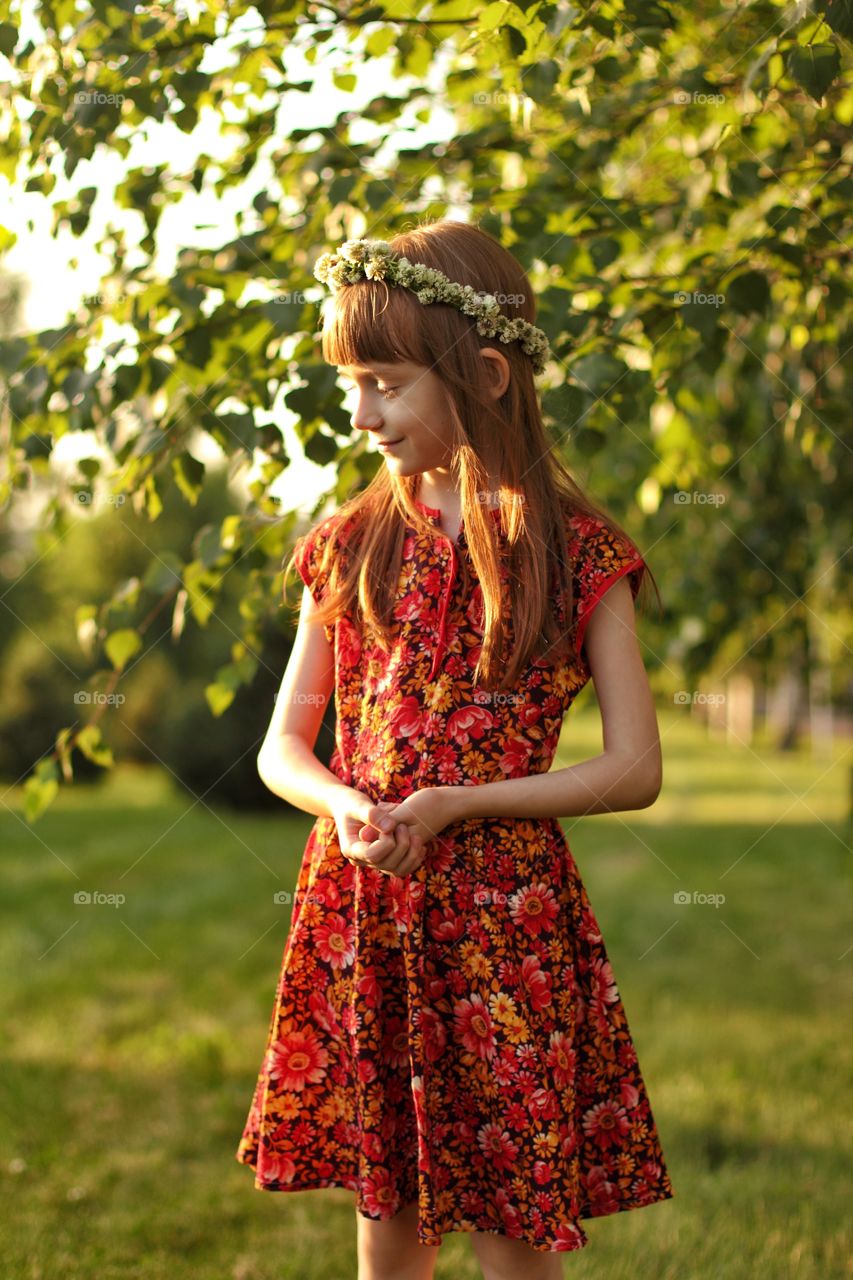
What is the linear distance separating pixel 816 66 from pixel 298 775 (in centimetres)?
125

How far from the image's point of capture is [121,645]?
8.22 ft

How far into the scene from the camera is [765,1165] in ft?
10.1

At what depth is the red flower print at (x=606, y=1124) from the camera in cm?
174

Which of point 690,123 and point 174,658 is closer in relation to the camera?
point 690,123

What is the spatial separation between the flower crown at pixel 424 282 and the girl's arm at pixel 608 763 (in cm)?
37

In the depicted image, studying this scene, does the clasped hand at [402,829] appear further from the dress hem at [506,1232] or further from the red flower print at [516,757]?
the dress hem at [506,1232]

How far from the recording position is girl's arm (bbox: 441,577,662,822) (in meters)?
1.65

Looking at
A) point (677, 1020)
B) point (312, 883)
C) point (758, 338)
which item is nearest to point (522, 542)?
point (312, 883)

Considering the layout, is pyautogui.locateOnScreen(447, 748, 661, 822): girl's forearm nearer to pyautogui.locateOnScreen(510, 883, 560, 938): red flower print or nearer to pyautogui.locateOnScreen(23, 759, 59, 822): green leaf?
pyautogui.locateOnScreen(510, 883, 560, 938): red flower print

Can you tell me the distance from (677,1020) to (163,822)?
5459 mm

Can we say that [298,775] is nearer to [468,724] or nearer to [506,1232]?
[468,724]

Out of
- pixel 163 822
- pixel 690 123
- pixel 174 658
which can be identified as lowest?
pixel 174 658

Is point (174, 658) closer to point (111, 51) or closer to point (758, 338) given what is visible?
point (758, 338)

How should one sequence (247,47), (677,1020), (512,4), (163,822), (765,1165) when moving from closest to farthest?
(512,4) < (247,47) < (765,1165) < (677,1020) < (163,822)
